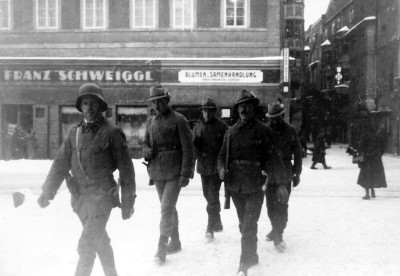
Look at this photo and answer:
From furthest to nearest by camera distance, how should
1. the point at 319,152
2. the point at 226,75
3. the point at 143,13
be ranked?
the point at 143,13
the point at 226,75
the point at 319,152

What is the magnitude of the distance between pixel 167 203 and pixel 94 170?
1.71 meters

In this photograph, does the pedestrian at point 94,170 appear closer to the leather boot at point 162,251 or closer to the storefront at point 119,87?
the leather boot at point 162,251

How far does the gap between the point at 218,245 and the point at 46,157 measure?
17048 millimetres

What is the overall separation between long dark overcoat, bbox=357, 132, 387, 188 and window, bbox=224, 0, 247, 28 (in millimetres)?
11366

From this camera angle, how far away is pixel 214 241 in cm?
741

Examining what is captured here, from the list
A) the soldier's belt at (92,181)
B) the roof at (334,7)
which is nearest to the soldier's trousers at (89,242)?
the soldier's belt at (92,181)

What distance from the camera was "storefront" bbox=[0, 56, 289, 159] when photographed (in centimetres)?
2212

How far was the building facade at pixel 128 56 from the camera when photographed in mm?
22109

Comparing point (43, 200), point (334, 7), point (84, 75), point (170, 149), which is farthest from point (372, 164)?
point (334, 7)

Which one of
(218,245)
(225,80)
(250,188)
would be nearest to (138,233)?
(218,245)

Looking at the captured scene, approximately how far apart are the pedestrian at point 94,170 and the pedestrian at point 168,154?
4.88 ft

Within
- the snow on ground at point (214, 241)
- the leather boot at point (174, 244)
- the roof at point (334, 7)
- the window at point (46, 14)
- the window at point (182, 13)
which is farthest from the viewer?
the roof at point (334, 7)

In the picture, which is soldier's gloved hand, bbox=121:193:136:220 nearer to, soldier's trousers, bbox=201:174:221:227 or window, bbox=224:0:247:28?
soldier's trousers, bbox=201:174:221:227

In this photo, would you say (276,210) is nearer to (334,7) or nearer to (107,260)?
(107,260)
